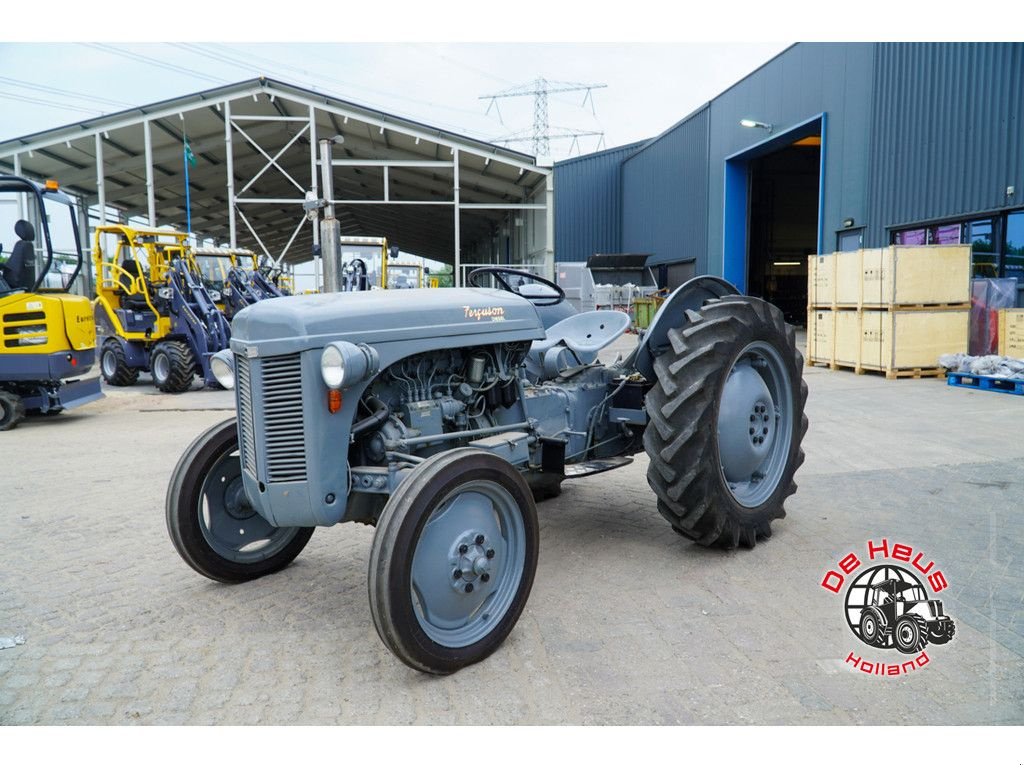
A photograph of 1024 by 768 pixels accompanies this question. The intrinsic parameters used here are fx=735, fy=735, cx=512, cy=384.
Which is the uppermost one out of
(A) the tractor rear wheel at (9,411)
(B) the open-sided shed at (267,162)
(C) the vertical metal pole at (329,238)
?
(B) the open-sided shed at (267,162)

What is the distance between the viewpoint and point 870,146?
1446 cm

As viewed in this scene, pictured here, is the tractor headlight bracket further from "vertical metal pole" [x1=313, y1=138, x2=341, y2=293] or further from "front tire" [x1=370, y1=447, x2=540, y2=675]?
"vertical metal pole" [x1=313, y1=138, x2=341, y2=293]

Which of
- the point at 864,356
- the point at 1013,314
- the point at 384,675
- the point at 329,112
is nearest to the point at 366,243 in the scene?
the point at 329,112

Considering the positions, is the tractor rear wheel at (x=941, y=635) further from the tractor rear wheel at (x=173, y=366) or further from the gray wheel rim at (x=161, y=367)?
the gray wheel rim at (x=161, y=367)

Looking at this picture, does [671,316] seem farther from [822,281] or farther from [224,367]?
[822,281]

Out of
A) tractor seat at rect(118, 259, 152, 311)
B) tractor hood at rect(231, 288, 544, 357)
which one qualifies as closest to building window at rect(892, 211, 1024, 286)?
tractor hood at rect(231, 288, 544, 357)

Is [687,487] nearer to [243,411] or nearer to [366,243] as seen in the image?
[243,411]

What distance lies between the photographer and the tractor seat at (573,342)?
4270mm

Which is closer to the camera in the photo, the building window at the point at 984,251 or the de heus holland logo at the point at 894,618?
the de heus holland logo at the point at 894,618

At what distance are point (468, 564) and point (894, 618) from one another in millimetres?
1696

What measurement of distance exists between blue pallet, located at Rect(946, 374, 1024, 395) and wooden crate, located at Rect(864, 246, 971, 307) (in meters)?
1.27

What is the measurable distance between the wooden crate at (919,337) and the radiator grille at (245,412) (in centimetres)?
998

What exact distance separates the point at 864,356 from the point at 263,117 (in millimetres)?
15117

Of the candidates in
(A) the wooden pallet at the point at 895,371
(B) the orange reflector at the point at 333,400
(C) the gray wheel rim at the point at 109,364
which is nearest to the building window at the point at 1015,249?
(A) the wooden pallet at the point at 895,371
